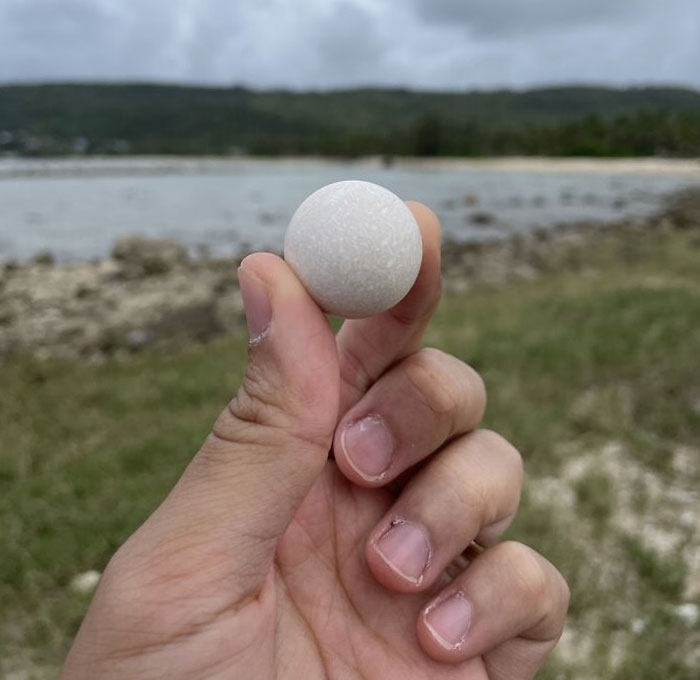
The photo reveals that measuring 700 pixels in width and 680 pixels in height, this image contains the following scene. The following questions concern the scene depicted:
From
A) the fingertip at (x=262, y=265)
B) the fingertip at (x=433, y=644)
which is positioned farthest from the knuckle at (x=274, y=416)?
the fingertip at (x=433, y=644)

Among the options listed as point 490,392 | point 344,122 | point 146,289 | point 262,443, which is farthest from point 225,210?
point 344,122

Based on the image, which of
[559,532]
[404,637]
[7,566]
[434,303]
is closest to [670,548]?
[559,532]

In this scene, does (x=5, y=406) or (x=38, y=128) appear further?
(x=38, y=128)

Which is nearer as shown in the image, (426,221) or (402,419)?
(426,221)

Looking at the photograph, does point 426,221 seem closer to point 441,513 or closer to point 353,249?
point 353,249

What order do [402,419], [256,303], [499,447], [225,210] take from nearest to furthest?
1. [256,303]
2. [402,419]
3. [499,447]
4. [225,210]

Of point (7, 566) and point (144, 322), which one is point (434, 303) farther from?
point (144, 322)

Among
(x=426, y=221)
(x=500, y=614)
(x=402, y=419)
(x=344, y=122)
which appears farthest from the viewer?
(x=344, y=122)
